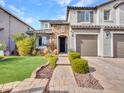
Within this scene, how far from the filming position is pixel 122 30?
72.6 ft

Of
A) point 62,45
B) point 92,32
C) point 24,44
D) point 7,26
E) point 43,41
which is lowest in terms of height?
point 62,45

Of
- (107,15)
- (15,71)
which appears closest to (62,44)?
(107,15)

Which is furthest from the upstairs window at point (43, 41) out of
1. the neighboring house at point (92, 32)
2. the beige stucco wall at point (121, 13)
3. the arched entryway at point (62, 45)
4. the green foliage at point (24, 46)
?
the beige stucco wall at point (121, 13)

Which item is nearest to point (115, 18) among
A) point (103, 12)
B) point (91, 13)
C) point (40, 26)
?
point (103, 12)

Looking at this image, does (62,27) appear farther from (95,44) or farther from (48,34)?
(95,44)

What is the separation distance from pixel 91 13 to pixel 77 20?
7.47 ft

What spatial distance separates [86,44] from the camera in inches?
869

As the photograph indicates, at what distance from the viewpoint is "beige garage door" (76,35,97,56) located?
869 inches

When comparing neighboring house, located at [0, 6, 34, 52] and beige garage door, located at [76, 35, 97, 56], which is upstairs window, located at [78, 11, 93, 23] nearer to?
beige garage door, located at [76, 35, 97, 56]

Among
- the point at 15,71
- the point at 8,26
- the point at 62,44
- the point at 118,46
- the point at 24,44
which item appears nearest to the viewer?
the point at 15,71

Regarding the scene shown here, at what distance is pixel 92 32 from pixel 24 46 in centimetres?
905

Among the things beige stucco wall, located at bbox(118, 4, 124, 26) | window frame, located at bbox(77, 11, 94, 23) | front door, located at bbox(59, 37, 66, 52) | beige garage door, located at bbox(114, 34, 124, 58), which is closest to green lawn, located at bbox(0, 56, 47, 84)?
beige garage door, located at bbox(114, 34, 124, 58)

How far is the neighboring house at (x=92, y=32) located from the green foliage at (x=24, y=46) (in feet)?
11.8

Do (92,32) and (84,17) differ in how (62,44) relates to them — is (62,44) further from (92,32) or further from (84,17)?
(92,32)
